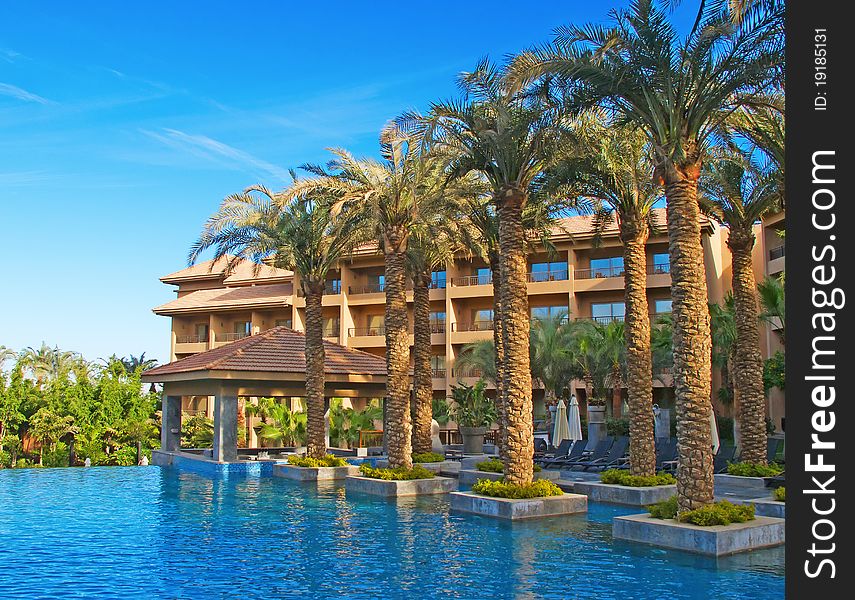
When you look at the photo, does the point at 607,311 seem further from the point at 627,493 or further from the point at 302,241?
the point at 627,493

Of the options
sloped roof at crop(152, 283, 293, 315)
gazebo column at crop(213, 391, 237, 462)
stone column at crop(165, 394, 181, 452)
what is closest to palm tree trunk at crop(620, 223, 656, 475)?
gazebo column at crop(213, 391, 237, 462)

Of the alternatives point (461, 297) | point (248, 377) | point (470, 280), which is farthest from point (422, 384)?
point (470, 280)

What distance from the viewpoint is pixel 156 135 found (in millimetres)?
24594

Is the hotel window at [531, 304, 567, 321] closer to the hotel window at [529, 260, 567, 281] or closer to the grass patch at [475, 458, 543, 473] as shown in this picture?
the hotel window at [529, 260, 567, 281]

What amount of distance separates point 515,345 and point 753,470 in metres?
7.19

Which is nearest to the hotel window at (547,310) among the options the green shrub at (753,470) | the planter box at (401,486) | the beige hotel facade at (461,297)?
the beige hotel facade at (461,297)

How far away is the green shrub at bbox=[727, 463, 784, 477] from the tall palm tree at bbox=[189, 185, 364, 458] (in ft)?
41.4

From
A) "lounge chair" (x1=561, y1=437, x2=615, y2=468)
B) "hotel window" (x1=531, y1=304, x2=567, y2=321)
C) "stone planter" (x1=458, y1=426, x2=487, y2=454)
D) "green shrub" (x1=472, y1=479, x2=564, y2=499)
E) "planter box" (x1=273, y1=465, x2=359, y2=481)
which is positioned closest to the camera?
"green shrub" (x1=472, y1=479, x2=564, y2=499)

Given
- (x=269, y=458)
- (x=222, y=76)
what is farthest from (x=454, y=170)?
(x=269, y=458)

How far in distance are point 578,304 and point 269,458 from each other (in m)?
24.8

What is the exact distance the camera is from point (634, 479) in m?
17.9

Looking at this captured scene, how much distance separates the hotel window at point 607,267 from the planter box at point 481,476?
2702 cm

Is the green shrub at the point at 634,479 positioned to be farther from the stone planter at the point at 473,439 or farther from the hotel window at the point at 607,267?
the hotel window at the point at 607,267

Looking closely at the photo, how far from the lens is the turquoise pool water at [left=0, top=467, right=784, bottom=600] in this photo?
10.2 metres
